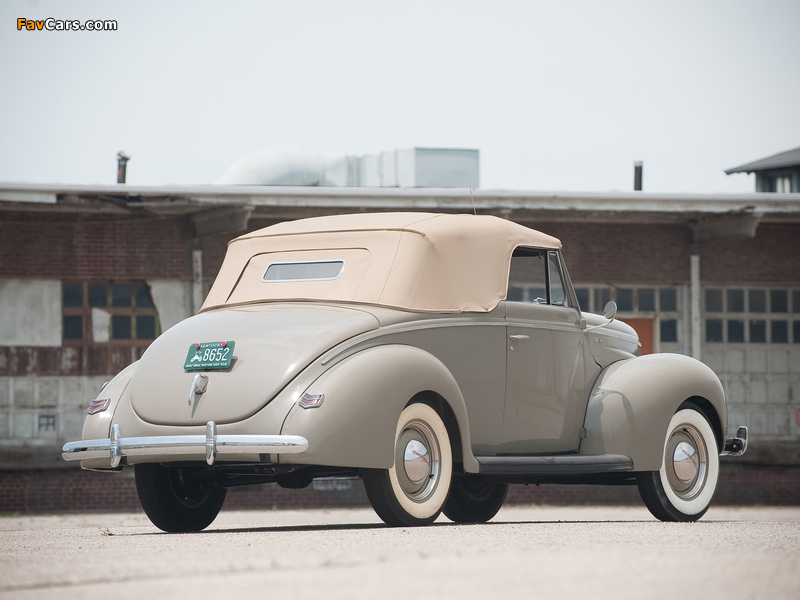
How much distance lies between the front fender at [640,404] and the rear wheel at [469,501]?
1343mm

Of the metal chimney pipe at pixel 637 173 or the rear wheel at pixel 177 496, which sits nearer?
the rear wheel at pixel 177 496

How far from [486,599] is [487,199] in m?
11.9

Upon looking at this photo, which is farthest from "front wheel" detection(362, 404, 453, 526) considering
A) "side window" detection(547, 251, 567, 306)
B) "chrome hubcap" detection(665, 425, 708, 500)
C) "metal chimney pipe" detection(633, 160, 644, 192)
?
"metal chimney pipe" detection(633, 160, 644, 192)

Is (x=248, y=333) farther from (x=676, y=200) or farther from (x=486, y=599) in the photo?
(x=676, y=200)

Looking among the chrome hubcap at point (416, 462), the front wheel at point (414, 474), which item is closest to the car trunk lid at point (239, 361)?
the front wheel at point (414, 474)

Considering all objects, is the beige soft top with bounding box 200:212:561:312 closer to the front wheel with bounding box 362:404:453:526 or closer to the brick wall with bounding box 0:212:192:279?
the front wheel with bounding box 362:404:453:526

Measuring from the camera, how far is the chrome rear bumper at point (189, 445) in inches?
272

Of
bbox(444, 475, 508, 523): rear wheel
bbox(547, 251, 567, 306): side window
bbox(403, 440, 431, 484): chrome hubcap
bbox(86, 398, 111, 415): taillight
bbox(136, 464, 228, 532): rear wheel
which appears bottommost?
bbox(444, 475, 508, 523): rear wheel

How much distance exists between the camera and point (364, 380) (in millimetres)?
7121

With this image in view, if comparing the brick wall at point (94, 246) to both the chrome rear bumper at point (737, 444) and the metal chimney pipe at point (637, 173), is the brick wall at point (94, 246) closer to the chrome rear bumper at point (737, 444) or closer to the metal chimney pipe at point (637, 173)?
the metal chimney pipe at point (637, 173)

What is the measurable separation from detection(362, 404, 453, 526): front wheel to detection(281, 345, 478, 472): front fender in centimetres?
16

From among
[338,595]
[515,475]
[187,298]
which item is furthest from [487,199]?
[338,595]

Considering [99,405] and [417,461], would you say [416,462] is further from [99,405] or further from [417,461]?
[99,405]

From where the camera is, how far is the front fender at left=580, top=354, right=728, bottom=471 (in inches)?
344
